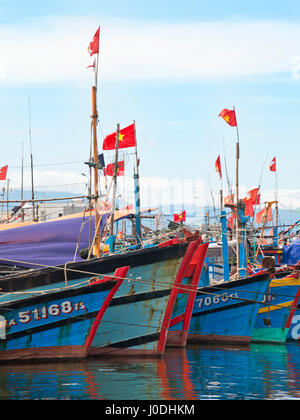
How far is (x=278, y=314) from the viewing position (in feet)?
86.4

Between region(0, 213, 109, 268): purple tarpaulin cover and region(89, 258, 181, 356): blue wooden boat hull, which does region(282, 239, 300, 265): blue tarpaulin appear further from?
region(89, 258, 181, 356): blue wooden boat hull

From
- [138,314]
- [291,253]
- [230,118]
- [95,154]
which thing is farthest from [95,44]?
[291,253]

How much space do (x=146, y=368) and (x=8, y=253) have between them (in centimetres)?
585

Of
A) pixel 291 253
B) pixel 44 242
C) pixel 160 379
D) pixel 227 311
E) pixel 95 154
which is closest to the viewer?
pixel 160 379

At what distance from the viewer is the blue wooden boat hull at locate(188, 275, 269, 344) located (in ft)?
80.3

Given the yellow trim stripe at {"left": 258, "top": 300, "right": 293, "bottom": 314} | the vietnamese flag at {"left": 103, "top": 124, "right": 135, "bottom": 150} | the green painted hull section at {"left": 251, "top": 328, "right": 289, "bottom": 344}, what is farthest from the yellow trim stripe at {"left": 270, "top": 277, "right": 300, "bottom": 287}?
the vietnamese flag at {"left": 103, "top": 124, "right": 135, "bottom": 150}

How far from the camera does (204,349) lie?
23484mm

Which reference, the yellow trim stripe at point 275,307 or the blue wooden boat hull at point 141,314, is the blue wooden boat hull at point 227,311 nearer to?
the yellow trim stripe at point 275,307

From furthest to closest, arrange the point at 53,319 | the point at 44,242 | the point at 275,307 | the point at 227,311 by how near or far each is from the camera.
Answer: the point at 275,307 < the point at 227,311 < the point at 44,242 < the point at 53,319

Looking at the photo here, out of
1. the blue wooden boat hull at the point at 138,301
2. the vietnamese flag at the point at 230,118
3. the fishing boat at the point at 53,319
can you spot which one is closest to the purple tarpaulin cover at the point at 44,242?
the fishing boat at the point at 53,319

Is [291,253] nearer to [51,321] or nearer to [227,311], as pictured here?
[227,311]

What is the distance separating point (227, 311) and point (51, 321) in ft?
27.9

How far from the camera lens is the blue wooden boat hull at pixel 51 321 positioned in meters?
18.1
